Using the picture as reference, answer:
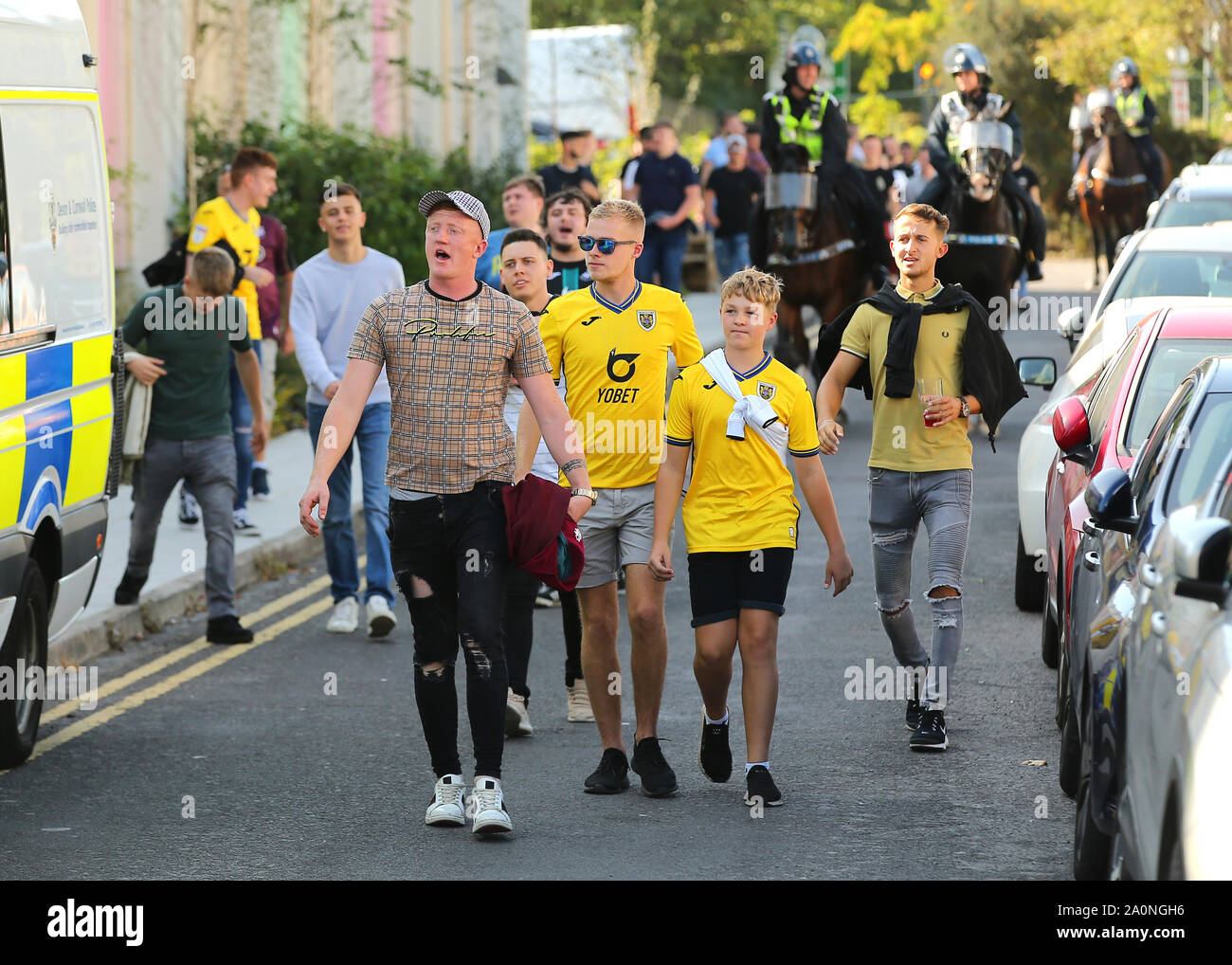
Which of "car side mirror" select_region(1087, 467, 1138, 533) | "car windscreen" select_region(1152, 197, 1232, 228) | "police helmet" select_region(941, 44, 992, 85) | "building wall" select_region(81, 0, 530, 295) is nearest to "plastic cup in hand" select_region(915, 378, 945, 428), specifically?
"car side mirror" select_region(1087, 467, 1138, 533)

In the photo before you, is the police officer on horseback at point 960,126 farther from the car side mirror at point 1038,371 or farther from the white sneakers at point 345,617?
the white sneakers at point 345,617

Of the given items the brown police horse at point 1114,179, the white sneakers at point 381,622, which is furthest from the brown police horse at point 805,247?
the brown police horse at point 1114,179

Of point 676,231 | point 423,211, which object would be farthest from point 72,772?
point 676,231

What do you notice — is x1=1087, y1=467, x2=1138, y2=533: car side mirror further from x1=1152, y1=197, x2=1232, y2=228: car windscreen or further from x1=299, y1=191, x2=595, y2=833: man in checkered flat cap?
x1=1152, y1=197, x2=1232, y2=228: car windscreen

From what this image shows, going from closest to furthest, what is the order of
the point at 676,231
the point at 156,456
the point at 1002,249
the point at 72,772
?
1. the point at 72,772
2. the point at 156,456
3. the point at 1002,249
4. the point at 676,231

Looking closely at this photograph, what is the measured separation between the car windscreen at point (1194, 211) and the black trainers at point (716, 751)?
26.6 feet

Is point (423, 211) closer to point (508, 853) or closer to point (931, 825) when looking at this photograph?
point (508, 853)

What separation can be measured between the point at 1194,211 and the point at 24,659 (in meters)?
9.37

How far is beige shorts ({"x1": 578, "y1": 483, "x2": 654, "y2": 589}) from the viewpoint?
7.14 metres

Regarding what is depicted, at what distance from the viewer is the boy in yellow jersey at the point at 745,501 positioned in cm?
685

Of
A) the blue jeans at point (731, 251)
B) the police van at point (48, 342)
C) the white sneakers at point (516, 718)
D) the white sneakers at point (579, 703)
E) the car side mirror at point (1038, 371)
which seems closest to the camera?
the police van at point (48, 342)

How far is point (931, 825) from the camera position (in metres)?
6.67

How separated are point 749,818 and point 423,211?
7.42 ft
